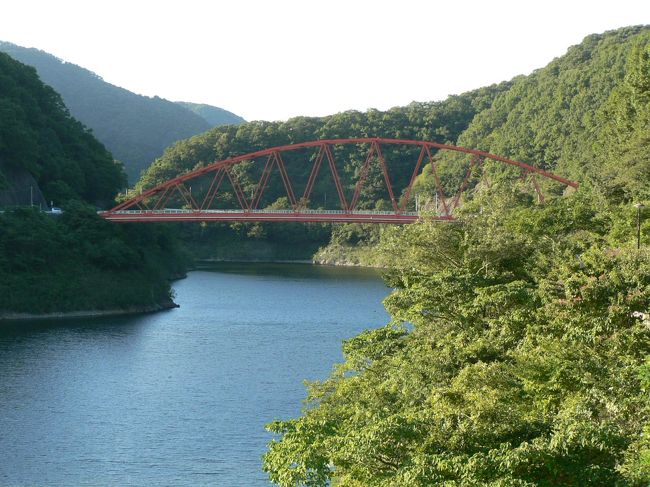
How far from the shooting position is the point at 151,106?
16150 cm

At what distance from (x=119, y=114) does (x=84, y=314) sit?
347 ft

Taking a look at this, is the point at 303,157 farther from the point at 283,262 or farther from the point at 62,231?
the point at 62,231

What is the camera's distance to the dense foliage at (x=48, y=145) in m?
58.3

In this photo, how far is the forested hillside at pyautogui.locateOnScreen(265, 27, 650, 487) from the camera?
13102 mm

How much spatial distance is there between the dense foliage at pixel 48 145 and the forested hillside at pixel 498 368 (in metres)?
33.0

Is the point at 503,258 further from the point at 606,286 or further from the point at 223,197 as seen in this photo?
the point at 223,197

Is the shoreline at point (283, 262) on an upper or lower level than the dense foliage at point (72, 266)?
lower

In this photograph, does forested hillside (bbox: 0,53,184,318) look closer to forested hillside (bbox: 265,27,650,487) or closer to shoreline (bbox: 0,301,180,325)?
shoreline (bbox: 0,301,180,325)

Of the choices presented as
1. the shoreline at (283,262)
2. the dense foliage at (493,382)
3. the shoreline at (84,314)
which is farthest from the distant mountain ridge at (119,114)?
the dense foliage at (493,382)

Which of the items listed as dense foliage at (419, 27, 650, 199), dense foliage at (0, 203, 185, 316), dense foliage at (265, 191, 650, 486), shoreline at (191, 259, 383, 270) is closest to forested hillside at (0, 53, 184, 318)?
dense foliage at (0, 203, 185, 316)

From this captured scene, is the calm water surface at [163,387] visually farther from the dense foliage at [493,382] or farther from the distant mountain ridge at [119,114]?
the distant mountain ridge at [119,114]

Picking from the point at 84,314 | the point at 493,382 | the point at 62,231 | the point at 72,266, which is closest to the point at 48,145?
the point at 62,231

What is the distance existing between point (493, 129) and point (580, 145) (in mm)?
22275

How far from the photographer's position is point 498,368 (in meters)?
17.3
